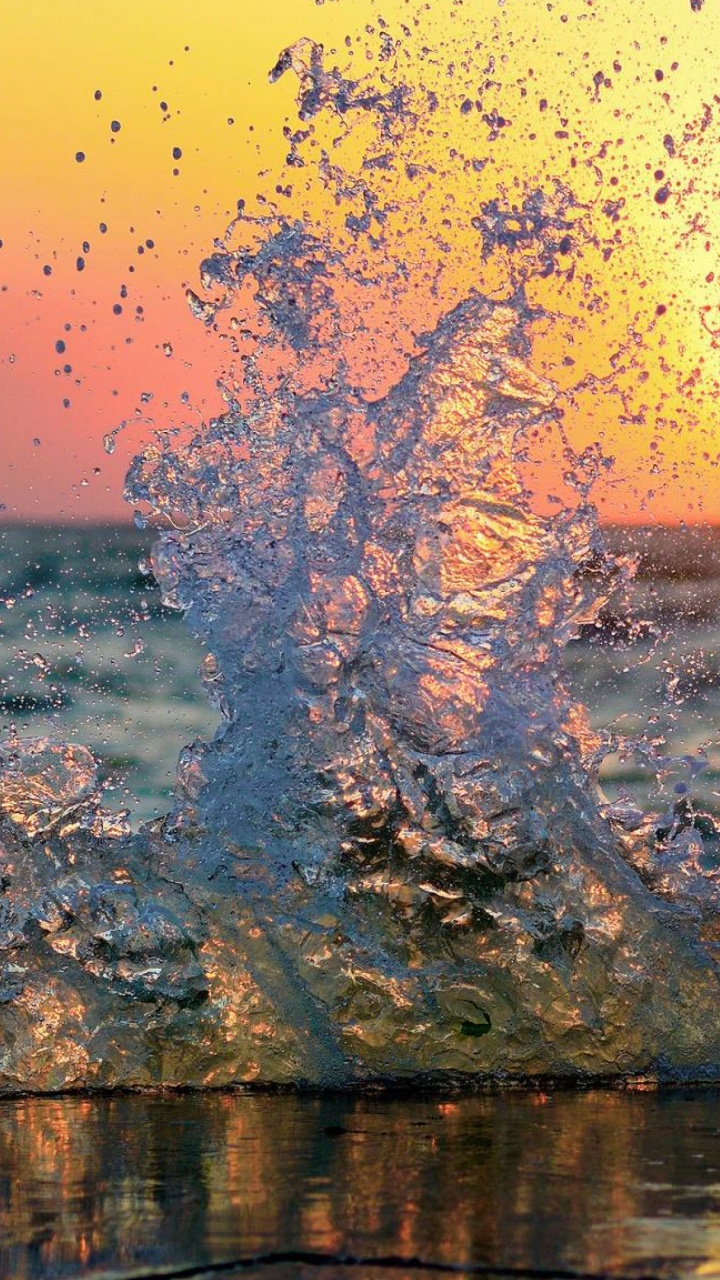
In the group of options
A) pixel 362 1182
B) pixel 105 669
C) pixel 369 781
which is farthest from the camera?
pixel 105 669

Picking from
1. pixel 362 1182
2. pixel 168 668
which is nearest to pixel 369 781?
pixel 362 1182

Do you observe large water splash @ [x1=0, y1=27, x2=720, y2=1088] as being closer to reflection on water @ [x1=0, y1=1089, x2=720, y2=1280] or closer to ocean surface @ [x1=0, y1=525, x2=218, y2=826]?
reflection on water @ [x1=0, y1=1089, x2=720, y2=1280]

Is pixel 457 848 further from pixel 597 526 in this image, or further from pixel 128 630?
pixel 128 630

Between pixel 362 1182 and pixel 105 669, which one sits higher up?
pixel 105 669

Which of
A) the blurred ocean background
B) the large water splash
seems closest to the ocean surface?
the blurred ocean background

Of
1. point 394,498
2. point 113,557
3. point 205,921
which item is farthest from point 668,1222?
point 113,557

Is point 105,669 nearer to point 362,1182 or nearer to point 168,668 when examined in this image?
point 168,668

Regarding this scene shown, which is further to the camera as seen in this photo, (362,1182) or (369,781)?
(369,781)
